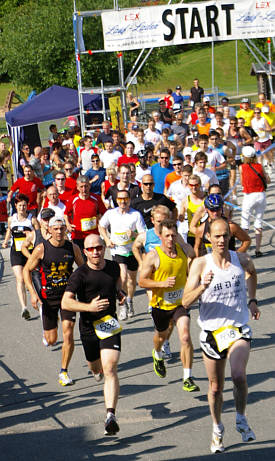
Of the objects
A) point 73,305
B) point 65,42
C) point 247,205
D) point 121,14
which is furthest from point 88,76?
point 73,305

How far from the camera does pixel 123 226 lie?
11.0 m

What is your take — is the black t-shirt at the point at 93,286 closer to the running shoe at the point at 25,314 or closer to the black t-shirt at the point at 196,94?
the running shoe at the point at 25,314

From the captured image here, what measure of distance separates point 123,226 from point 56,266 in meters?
2.10

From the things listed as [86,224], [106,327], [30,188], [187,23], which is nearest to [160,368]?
[106,327]

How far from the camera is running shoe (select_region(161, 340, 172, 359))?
943 centimetres

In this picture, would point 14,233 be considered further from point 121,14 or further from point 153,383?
point 121,14

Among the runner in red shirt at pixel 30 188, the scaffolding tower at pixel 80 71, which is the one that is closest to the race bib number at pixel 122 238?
the runner in red shirt at pixel 30 188

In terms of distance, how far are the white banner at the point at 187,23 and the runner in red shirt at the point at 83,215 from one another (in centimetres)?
1039

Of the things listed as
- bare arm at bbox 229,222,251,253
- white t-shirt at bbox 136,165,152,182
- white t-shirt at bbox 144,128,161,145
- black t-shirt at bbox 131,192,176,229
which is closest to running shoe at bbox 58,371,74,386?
bare arm at bbox 229,222,251,253

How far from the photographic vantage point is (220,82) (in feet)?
238

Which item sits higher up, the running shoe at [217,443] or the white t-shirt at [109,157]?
the white t-shirt at [109,157]

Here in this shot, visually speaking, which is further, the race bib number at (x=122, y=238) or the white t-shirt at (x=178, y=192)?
the white t-shirt at (x=178, y=192)

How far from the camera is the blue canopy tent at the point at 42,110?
23.0 meters

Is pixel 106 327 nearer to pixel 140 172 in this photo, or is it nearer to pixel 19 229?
pixel 19 229
